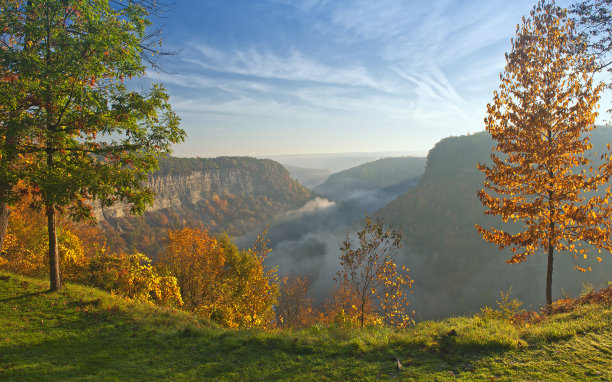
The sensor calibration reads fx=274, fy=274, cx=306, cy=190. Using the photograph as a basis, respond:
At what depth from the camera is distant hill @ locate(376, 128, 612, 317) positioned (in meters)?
78.7

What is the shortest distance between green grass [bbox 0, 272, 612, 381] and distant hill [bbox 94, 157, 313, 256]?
86.7 meters

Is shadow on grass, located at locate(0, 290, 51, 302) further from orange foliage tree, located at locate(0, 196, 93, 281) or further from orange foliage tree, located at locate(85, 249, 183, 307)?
orange foliage tree, located at locate(0, 196, 93, 281)

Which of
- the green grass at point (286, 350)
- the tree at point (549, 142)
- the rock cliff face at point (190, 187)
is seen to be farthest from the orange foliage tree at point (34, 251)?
the rock cliff face at point (190, 187)

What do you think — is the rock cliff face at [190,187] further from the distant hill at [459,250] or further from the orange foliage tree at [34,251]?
the distant hill at [459,250]

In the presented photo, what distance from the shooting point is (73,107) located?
912 centimetres

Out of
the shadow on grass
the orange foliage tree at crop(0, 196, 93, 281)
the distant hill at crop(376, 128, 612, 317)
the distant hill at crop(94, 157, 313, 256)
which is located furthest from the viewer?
the distant hill at crop(94, 157, 313, 256)

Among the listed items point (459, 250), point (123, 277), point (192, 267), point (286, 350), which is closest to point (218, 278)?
point (192, 267)

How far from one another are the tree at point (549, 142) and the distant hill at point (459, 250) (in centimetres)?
8048

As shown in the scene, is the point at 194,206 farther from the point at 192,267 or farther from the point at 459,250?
the point at 192,267

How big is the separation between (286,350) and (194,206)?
6303 inches

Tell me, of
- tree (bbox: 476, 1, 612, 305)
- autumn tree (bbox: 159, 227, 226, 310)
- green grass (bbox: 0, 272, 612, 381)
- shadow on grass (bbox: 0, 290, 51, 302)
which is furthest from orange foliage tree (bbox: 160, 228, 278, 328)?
tree (bbox: 476, 1, 612, 305)

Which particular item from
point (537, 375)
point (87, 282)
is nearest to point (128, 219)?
point (87, 282)

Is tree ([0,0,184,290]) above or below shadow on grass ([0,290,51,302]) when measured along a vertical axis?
above

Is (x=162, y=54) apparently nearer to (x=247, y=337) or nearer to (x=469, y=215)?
(x=247, y=337)
